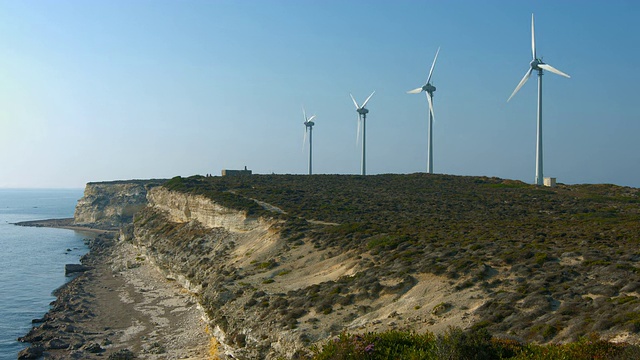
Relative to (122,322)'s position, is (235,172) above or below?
above

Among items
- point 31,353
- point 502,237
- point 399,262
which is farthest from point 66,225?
point 502,237

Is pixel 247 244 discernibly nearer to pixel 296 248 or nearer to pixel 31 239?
pixel 296 248

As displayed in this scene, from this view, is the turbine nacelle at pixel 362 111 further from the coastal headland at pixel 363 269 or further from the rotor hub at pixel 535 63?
the rotor hub at pixel 535 63

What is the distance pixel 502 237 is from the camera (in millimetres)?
41281

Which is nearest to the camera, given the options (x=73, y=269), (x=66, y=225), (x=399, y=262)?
(x=399, y=262)

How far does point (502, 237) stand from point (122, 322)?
33.3 metres

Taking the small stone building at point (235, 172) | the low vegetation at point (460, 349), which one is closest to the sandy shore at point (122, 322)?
the low vegetation at point (460, 349)

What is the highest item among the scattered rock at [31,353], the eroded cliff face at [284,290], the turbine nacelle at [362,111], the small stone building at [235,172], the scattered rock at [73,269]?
the turbine nacelle at [362,111]

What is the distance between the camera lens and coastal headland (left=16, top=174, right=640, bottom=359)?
2684 centimetres

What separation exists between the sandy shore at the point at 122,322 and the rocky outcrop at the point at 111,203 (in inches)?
3285

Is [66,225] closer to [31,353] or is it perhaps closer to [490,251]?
[31,353]

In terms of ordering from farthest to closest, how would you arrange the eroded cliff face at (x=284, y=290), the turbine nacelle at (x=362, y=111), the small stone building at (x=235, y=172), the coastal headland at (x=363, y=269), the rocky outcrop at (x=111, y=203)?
the rocky outcrop at (x=111, y=203), the small stone building at (x=235, y=172), the turbine nacelle at (x=362, y=111), the eroded cliff face at (x=284, y=290), the coastal headland at (x=363, y=269)

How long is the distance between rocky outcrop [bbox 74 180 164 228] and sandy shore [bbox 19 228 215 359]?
8343cm

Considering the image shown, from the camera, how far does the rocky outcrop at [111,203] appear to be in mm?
153750
